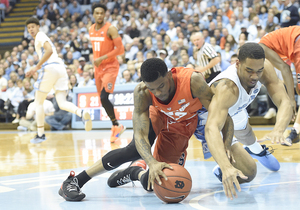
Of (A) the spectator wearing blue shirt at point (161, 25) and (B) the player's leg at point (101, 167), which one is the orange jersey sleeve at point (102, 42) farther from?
(A) the spectator wearing blue shirt at point (161, 25)

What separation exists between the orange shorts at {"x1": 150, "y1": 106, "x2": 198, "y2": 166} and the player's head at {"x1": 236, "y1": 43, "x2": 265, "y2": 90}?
623 millimetres

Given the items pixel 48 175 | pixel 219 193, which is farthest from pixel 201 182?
pixel 48 175

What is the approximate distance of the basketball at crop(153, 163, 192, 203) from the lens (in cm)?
259

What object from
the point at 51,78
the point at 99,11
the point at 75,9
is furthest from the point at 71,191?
the point at 75,9

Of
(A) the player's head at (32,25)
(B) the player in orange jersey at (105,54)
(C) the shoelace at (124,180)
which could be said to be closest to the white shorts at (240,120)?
(C) the shoelace at (124,180)

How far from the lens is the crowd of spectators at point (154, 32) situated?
10.4 metres

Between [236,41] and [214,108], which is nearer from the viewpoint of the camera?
[214,108]

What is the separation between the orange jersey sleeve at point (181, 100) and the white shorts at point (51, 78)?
402cm

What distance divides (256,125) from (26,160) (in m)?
6.19

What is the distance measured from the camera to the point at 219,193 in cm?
294

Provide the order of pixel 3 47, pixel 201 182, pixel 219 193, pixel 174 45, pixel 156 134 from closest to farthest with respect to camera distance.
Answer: pixel 219 193
pixel 156 134
pixel 201 182
pixel 174 45
pixel 3 47

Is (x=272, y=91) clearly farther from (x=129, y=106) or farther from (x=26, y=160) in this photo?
(x=129, y=106)

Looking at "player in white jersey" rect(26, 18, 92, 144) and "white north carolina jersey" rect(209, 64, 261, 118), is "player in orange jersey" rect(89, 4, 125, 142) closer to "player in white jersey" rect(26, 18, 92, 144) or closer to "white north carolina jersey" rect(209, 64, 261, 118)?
"player in white jersey" rect(26, 18, 92, 144)

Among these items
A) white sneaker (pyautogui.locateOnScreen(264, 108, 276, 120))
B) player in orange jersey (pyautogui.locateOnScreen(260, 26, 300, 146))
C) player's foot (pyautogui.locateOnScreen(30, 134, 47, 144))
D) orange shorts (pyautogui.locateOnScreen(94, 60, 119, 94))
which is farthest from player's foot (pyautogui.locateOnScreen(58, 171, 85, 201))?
white sneaker (pyautogui.locateOnScreen(264, 108, 276, 120))
